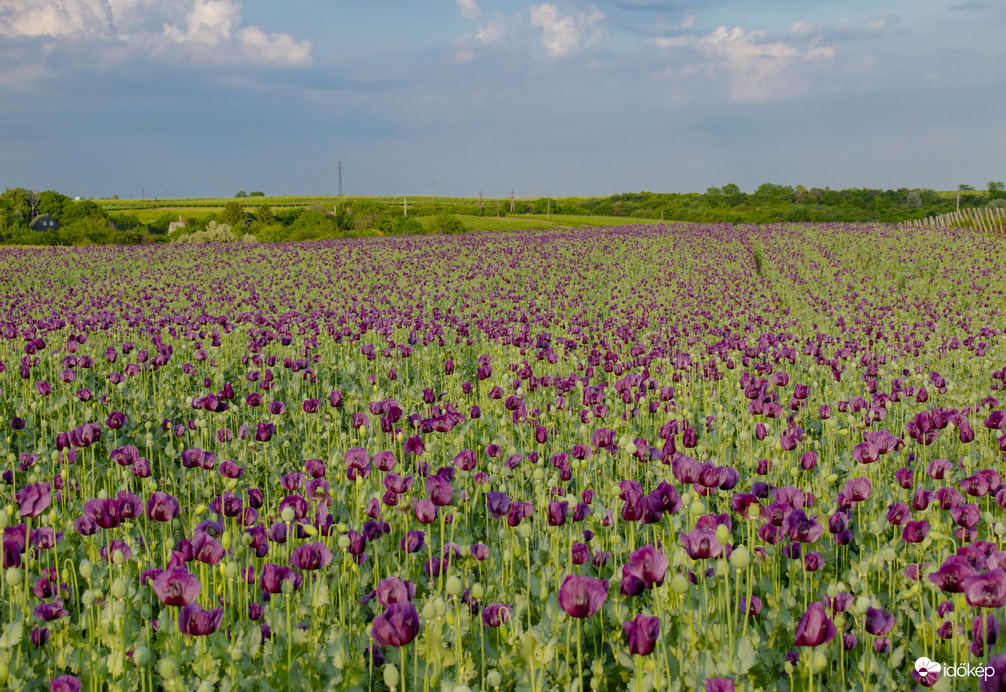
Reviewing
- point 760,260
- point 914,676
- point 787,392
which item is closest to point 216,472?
point 914,676

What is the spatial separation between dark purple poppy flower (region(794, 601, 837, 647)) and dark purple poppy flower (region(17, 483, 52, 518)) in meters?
2.82

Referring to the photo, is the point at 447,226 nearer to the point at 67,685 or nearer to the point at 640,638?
the point at 67,685

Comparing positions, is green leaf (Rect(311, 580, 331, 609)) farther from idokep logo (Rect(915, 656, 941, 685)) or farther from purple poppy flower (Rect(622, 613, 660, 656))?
idokep logo (Rect(915, 656, 941, 685))

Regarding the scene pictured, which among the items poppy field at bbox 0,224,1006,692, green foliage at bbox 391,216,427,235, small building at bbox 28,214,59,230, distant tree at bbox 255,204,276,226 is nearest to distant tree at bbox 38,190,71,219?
small building at bbox 28,214,59,230

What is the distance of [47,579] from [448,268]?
20120mm

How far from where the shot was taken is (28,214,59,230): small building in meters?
72.8

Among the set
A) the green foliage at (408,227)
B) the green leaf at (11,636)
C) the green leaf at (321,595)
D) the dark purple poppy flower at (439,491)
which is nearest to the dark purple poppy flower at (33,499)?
the green leaf at (11,636)

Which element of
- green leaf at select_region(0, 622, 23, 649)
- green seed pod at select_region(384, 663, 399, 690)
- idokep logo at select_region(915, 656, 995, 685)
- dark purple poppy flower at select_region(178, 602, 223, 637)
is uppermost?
dark purple poppy flower at select_region(178, 602, 223, 637)

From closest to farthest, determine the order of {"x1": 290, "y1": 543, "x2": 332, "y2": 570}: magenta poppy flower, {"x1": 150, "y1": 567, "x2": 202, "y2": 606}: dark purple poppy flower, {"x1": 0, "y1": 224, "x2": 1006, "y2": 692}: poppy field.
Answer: {"x1": 150, "y1": 567, "x2": 202, "y2": 606}: dark purple poppy flower < {"x1": 0, "y1": 224, "x2": 1006, "y2": 692}: poppy field < {"x1": 290, "y1": 543, "x2": 332, "y2": 570}: magenta poppy flower

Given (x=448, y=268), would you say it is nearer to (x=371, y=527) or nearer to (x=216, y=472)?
(x=216, y=472)

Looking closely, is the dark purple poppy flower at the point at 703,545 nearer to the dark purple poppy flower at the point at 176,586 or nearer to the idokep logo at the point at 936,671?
the idokep logo at the point at 936,671

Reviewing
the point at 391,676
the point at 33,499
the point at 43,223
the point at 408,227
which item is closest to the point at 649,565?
the point at 391,676

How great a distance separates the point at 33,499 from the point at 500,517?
1934 mm

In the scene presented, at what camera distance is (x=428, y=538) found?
3.18 m
